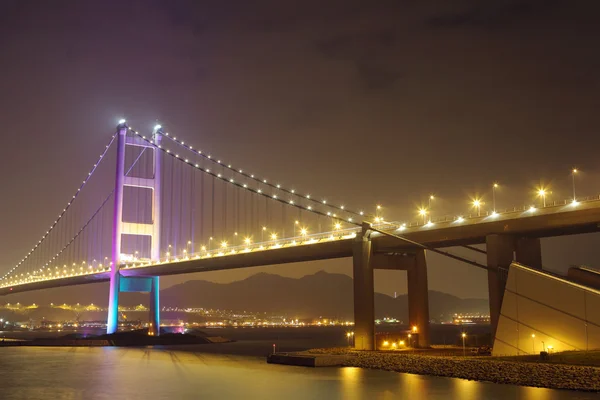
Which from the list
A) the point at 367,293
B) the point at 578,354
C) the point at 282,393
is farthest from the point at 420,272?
the point at 282,393

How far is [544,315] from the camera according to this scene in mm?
30844

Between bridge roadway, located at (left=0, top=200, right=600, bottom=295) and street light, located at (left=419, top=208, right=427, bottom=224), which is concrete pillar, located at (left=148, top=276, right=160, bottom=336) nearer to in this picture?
bridge roadway, located at (left=0, top=200, right=600, bottom=295)

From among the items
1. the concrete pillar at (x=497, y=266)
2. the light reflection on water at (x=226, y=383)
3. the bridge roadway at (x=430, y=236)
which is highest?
the bridge roadway at (x=430, y=236)

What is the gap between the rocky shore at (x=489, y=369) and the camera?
86.7 ft

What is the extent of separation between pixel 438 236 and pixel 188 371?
607 inches

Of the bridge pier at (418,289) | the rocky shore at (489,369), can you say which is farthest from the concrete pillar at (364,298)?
the bridge pier at (418,289)

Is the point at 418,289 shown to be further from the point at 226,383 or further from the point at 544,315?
the point at 226,383

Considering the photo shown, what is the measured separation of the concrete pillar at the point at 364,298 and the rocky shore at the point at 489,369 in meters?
2.56

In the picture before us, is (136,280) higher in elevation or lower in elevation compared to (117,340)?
higher

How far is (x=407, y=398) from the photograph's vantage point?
25.5m

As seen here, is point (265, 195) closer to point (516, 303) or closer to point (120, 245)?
point (120, 245)

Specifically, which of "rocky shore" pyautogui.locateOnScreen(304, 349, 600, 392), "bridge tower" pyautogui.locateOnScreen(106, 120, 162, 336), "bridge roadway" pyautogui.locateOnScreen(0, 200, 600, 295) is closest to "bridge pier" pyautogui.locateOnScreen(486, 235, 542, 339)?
"bridge roadway" pyautogui.locateOnScreen(0, 200, 600, 295)

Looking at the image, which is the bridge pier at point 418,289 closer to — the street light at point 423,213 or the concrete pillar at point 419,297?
the concrete pillar at point 419,297

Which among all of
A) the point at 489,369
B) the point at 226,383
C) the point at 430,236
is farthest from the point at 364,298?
the point at 226,383
